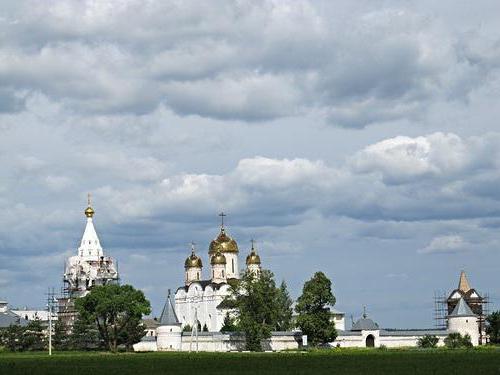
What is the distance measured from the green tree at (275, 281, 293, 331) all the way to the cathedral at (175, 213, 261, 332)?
8105mm

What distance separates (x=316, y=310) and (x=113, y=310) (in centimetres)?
2155

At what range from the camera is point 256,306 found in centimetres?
11756

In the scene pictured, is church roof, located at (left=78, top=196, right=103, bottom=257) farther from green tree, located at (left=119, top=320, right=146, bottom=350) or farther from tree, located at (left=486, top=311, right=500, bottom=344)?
tree, located at (left=486, top=311, right=500, bottom=344)

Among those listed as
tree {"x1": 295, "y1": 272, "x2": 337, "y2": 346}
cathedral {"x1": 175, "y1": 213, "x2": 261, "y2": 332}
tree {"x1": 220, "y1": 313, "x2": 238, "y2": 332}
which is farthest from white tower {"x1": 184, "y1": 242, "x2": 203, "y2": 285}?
tree {"x1": 295, "y1": 272, "x2": 337, "y2": 346}

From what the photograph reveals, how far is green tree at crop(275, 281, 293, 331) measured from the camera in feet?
417

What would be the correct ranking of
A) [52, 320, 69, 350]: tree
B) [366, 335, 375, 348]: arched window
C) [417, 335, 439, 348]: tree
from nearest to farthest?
[417, 335, 439, 348]: tree → [52, 320, 69, 350]: tree → [366, 335, 375, 348]: arched window

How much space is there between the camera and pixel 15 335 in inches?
4840

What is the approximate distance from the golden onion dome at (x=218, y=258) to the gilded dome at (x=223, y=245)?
771mm

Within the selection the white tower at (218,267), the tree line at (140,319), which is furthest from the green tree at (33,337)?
the white tower at (218,267)

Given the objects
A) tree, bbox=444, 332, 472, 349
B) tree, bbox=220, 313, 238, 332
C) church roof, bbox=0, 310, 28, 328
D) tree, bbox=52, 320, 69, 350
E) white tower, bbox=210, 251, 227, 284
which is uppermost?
white tower, bbox=210, 251, 227, 284

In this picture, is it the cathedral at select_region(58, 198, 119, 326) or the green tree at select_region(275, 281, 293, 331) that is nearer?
the green tree at select_region(275, 281, 293, 331)

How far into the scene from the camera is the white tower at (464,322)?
128 m

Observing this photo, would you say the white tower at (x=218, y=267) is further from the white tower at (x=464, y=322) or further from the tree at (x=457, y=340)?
the tree at (x=457, y=340)

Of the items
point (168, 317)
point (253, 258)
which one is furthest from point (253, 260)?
point (168, 317)
